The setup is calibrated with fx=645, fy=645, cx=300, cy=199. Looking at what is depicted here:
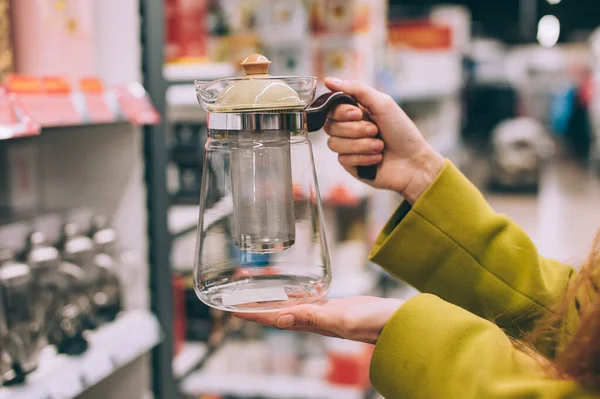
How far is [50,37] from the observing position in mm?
1433

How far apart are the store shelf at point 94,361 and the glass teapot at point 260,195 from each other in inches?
16.0

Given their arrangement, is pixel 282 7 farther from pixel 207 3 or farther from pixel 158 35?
pixel 158 35

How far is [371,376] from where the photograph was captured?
0.97 m

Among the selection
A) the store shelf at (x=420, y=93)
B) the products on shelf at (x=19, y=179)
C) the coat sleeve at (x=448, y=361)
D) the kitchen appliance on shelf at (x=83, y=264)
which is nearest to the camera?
the coat sleeve at (x=448, y=361)

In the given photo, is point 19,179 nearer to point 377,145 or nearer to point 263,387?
point 377,145

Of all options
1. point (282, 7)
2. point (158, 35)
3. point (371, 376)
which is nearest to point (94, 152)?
point (158, 35)

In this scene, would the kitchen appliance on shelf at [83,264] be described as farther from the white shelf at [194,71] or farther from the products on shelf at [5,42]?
the white shelf at [194,71]

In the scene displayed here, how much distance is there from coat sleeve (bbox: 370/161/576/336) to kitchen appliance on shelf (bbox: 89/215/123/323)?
2.38 feet

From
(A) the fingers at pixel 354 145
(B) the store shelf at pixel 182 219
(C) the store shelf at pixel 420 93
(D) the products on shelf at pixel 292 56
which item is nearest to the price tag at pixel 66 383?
(B) the store shelf at pixel 182 219

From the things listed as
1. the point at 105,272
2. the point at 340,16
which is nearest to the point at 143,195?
the point at 105,272

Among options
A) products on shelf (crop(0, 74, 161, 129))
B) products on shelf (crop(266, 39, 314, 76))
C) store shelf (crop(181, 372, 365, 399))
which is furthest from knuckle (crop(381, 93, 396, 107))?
store shelf (crop(181, 372, 365, 399))

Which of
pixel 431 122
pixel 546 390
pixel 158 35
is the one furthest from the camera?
pixel 431 122

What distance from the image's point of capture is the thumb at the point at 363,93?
3.96 ft

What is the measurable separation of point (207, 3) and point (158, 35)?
1.25m
